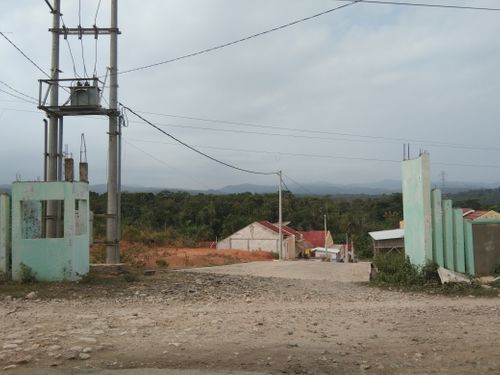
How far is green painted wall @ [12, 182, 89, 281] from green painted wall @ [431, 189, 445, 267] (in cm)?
1014

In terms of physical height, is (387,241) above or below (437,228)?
below

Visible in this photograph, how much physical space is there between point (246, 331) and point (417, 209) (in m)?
9.20

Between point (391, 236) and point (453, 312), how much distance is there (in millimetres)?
26082

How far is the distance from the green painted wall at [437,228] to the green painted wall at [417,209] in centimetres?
24

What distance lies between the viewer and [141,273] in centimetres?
1638

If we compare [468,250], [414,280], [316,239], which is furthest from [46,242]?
[316,239]

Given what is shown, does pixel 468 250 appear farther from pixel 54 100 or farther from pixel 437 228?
pixel 54 100

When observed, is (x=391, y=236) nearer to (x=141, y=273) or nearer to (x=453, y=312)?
(x=141, y=273)

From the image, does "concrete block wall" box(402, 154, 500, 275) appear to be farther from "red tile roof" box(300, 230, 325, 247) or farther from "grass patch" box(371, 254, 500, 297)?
"red tile roof" box(300, 230, 325, 247)

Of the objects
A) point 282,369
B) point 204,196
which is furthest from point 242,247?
point 282,369

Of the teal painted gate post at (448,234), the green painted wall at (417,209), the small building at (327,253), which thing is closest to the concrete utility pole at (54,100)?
the green painted wall at (417,209)

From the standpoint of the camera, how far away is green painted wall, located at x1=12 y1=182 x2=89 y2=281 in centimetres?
1368

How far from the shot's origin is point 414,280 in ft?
48.6

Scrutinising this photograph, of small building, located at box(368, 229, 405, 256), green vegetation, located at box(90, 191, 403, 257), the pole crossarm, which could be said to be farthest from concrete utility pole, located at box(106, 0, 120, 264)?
small building, located at box(368, 229, 405, 256)
